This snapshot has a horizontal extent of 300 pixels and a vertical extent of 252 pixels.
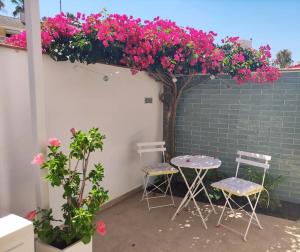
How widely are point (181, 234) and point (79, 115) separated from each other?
181 cm

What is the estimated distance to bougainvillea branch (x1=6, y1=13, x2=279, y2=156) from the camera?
258cm

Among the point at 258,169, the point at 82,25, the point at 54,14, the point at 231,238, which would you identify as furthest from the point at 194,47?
the point at 231,238

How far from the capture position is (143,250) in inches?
100

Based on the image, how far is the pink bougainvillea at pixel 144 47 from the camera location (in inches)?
101

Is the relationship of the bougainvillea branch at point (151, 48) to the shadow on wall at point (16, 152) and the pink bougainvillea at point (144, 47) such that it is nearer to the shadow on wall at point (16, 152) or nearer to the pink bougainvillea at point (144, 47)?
the pink bougainvillea at point (144, 47)

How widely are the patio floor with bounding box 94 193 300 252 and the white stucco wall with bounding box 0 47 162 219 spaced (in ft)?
2.01

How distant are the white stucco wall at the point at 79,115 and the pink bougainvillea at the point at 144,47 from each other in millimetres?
268

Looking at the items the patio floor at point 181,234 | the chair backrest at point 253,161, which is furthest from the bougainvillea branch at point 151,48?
the patio floor at point 181,234

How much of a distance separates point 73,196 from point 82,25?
5.79 feet

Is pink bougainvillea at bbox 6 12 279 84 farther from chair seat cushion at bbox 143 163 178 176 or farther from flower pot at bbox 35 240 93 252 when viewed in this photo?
flower pot at bbox 35 240 93 252

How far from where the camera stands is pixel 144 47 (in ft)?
9.74

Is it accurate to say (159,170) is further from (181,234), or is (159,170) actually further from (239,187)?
(239,187)

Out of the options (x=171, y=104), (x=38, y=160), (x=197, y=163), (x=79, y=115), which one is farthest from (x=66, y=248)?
(x=171, y=104)

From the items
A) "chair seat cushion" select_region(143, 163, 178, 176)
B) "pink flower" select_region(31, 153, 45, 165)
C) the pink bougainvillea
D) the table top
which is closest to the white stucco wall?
the pink bougainvillea
